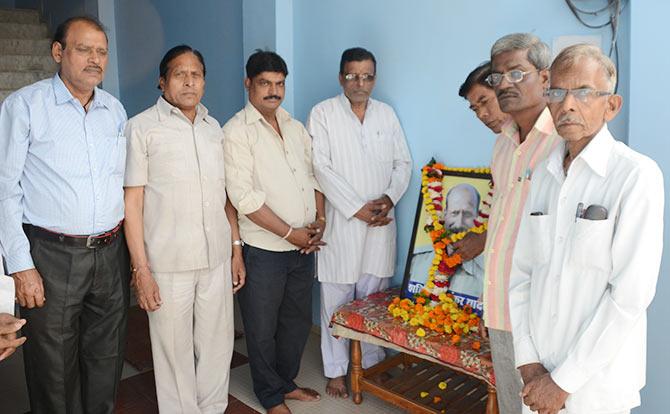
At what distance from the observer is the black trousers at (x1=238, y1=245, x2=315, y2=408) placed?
120 inches

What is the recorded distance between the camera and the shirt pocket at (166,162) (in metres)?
2.66

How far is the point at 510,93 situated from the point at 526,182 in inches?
12.6

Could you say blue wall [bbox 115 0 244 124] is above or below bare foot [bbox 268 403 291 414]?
above

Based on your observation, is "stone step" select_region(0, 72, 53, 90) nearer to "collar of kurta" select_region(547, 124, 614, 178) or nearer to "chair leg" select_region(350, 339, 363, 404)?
"chair leg" select_region(350, 339, 363, 404)

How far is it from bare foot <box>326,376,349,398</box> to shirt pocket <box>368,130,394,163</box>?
1321mm

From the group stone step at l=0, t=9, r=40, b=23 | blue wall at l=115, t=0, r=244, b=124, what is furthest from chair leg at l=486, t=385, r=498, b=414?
stone step at l=0, t=9, r=40, b=23

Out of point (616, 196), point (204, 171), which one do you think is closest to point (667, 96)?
point (616, 196)

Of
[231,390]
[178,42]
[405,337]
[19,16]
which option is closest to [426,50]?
[405,337]

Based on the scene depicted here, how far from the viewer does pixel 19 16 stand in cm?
703

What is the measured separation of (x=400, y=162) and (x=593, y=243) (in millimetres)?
1951

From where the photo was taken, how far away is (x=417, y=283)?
321 cm

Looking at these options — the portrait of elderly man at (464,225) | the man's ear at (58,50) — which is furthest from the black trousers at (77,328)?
the portrait of elderly man at (464,225)

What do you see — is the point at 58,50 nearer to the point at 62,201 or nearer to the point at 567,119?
the point at 62,201

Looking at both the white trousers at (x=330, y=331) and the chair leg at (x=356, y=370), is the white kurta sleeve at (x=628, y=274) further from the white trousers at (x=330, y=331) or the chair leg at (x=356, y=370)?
the white trousers at (x=330, y=331)
